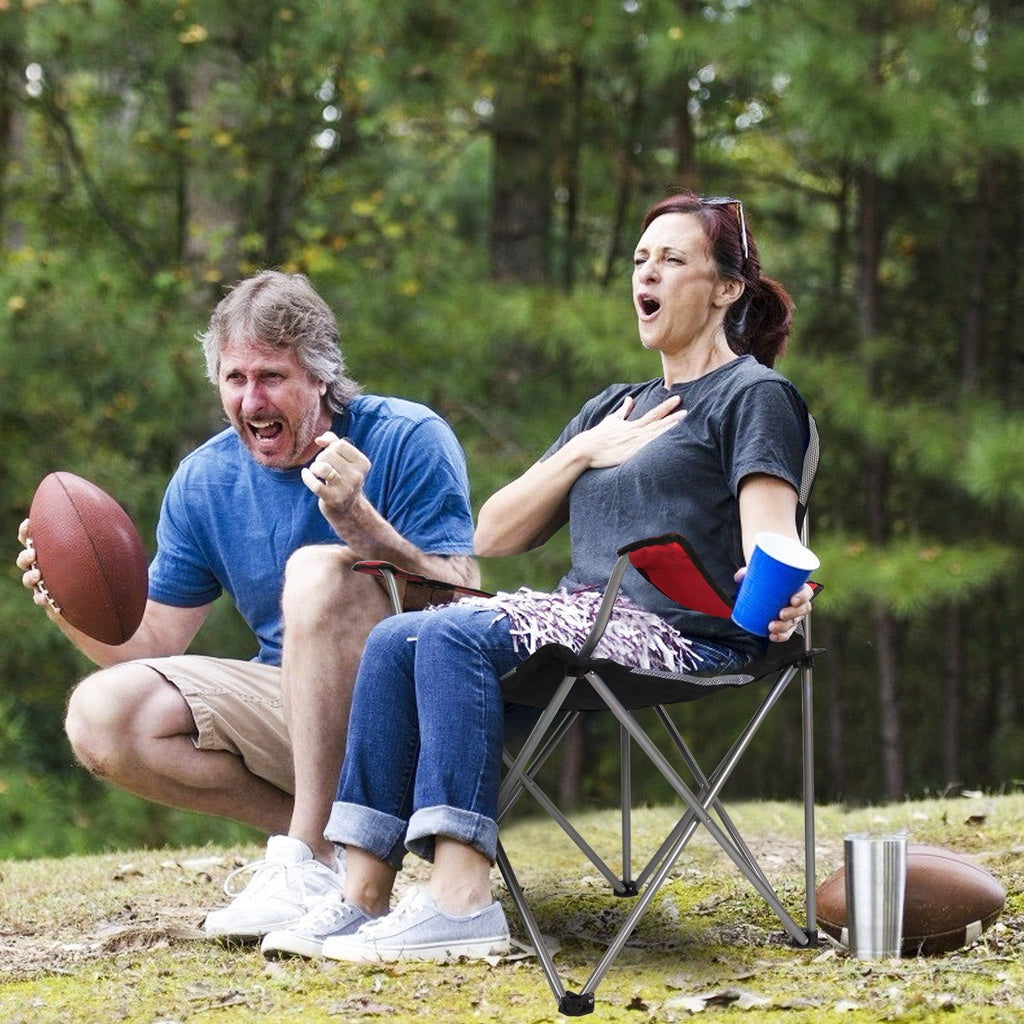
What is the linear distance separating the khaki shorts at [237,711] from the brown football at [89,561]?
14cm

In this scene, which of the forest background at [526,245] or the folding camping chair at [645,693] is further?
the forest background at [526,245]

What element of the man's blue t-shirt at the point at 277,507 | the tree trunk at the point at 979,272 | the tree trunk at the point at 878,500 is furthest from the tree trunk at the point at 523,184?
the man's blue t-shirt at the point at 277,507

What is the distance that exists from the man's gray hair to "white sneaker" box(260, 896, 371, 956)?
927mm

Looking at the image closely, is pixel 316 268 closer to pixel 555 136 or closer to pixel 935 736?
pixel 555 136

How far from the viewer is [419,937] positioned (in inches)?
88.1

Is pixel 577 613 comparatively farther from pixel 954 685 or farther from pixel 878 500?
pixel 954 685

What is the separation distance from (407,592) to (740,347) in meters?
0.71

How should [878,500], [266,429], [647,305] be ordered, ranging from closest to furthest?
1. [647,305]
2. [266,429]
3. [878,500]

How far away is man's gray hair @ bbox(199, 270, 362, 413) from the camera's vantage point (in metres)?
2.70

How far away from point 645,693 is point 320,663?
536 millimetres

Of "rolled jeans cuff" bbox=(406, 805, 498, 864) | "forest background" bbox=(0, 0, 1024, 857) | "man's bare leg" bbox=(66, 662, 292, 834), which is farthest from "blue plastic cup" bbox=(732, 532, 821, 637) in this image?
"forest background" bbox=(0, 0, 1024, 857)

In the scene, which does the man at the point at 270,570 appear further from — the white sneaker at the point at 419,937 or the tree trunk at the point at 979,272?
the tree trunk at the point at 979,272

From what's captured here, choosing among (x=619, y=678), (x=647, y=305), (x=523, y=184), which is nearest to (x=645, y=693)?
(x=619, y=678)

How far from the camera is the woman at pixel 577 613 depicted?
2236mm
